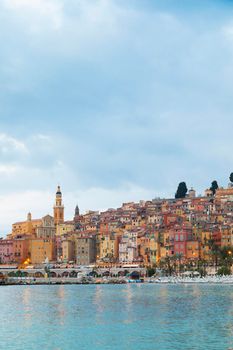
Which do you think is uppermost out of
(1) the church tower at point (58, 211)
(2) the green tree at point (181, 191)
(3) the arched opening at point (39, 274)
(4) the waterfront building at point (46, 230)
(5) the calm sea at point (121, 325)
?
(2) the green tree at point (181, 191)

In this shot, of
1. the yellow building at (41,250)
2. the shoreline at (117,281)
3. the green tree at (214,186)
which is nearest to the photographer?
the shoreline at (117,281)

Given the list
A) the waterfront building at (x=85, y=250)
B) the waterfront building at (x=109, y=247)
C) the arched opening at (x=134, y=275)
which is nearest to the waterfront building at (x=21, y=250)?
the waterfront building at (x=85, y=250)

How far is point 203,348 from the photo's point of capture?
23.5 m

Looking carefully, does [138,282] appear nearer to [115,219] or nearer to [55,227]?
[115,219]

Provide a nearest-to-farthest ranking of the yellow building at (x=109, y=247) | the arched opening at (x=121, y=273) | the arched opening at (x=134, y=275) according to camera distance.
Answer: the arched opening at (x=134, y=275)
the arched opening at (x=121, y=273)
the yellow building at (x=109, y=247)

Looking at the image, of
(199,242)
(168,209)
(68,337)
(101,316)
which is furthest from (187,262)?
(68,337)

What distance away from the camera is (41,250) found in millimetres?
108750


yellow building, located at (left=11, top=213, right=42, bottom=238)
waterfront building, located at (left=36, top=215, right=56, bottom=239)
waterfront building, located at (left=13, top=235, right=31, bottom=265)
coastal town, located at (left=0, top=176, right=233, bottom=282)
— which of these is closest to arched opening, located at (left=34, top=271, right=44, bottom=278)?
coastal town, located at (left=0, top=176, right=233, bottom=282)

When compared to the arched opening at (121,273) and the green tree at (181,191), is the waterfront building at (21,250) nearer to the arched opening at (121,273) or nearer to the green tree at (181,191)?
the arched opening at (121,273)

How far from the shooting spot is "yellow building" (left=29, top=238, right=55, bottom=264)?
108m

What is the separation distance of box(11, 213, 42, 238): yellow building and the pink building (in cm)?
835

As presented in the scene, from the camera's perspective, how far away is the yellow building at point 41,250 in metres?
108

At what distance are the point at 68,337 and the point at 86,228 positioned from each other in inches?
3379

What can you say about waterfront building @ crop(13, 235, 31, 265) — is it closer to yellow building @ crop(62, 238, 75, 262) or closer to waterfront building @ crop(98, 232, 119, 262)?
yellow building @ crop(62, 238, 75, 262)
